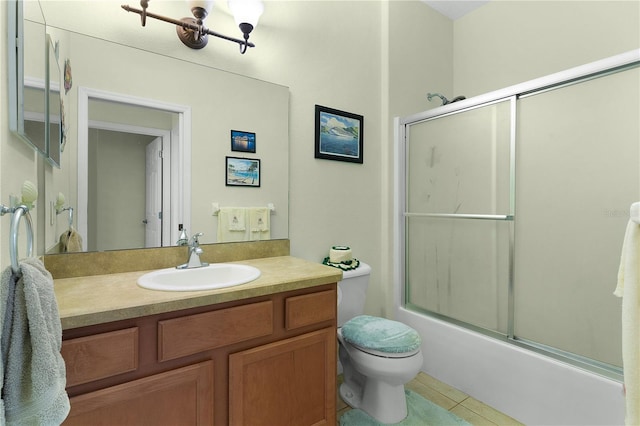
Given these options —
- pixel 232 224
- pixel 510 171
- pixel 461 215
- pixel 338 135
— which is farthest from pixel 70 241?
pixel 510 171

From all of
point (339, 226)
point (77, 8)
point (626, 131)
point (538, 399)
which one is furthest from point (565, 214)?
point (77, 8)

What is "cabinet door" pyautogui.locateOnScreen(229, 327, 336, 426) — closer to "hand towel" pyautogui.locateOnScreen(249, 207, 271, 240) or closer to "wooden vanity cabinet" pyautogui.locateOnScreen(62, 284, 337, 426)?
"wooden vanity cabinet" pyautogui.locateOnScreen(62, 284, 337, 426)

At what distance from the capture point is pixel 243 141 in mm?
1764

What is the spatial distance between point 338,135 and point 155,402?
1700 mm

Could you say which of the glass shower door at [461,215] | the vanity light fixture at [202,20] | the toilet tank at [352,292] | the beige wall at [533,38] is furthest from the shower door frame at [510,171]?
the vanity light fixture at [202,20]

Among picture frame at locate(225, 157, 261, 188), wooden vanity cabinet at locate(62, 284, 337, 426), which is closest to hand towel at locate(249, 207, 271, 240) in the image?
picture frame at locate(225, 157, 261, 188)

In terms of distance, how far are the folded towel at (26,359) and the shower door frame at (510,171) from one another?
6.53 ft

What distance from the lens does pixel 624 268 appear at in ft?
3.53

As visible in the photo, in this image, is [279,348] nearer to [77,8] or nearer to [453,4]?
[77,8]

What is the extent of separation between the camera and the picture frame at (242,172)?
1725 millimetres

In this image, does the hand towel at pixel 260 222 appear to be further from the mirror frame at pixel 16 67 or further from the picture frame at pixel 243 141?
the mirror frame at pixel 16 67

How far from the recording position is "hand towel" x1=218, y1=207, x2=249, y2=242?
1701 mm

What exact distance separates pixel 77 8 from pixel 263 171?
105 centimetres

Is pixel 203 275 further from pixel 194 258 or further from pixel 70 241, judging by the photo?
pixel 70 241
